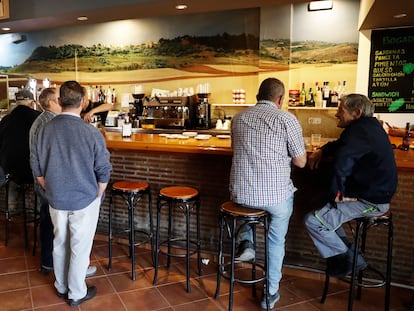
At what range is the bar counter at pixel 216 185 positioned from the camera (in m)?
2.98

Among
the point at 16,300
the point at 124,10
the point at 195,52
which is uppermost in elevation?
the point at 124,10

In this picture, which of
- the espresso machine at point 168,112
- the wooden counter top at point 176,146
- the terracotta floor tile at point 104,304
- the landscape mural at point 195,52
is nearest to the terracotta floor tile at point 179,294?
the terracotta floor tile at point 104,304

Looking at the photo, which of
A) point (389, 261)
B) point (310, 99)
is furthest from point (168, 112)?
point (389, 261)

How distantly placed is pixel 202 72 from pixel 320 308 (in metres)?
4.48

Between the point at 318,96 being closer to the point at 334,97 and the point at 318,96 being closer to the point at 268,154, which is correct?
the point at 334,97

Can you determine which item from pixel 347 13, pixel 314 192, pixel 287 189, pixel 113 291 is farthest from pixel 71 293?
pixel 347 13

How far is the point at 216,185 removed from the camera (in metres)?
3.52

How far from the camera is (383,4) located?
12.5 ft

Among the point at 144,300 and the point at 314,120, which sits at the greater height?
the point at 314,120

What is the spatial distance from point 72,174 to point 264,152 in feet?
4.24

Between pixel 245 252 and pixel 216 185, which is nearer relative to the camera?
pixel 245 252

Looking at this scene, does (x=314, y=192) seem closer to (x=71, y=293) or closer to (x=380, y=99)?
(x=71, y=293)

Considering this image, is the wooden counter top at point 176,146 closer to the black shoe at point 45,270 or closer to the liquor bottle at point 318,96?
the black shoe at point 45,270

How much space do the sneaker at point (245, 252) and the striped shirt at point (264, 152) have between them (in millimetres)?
459
